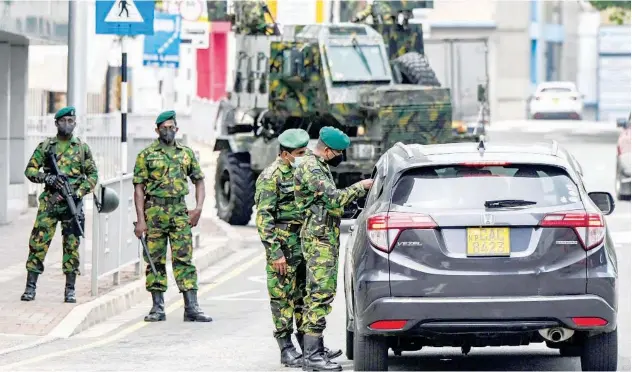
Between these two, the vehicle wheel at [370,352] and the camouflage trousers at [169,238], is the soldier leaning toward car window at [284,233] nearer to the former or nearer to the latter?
the vehicle wheel at [370,352]

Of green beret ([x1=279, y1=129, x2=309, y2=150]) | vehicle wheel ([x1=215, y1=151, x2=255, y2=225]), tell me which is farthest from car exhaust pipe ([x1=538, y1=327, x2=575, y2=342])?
vehicle wheel ([x1=215, y1=151, x2=255, y2=225])

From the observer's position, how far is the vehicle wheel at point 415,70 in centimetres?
2702

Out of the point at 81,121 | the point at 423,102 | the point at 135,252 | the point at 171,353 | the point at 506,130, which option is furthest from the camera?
the point at 506,130

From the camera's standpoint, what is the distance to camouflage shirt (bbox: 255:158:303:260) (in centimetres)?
1195

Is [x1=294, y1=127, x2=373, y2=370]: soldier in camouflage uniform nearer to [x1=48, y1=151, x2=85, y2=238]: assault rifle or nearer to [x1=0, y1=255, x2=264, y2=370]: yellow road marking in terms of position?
[x1=0, y1=255, x2=264, y2=370]: yellow road marking

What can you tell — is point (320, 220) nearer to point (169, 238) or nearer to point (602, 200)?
point (602, 200)

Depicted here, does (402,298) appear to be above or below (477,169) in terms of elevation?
below

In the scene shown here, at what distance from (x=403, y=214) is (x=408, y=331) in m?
0.69

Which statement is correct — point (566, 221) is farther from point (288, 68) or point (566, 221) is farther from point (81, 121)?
point (288, 68)

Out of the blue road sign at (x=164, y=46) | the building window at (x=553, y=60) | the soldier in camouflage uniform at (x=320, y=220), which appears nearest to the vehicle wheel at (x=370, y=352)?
the soldier in camouflage uniform at (x=320, y=220)

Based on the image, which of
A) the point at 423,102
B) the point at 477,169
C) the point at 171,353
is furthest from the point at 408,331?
Answer: the point at 423,102

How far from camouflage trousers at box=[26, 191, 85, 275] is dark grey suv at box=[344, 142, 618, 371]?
232 inches

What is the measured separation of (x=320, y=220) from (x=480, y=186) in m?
1.36

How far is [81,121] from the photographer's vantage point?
2092 cm
